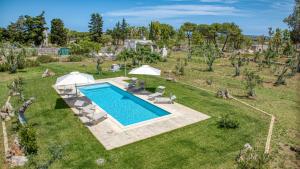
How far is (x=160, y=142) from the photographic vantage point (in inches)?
349

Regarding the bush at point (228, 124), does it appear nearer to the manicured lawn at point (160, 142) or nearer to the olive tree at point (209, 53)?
the manicured lawn at point (160, 142)

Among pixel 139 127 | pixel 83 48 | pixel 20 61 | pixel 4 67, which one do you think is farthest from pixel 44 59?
pixel 139 127

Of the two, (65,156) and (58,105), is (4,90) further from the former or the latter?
(65,156)

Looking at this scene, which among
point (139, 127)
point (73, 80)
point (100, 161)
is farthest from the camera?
point (73, 80)

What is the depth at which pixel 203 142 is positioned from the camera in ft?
29.3

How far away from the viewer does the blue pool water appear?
12310mm

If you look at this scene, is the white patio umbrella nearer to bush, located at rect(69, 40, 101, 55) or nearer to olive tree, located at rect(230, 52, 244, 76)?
olive tree, located at rect(230, 52, 244, 76)

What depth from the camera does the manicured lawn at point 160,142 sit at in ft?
24.9

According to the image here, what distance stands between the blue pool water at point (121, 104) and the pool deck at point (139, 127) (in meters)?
0.93

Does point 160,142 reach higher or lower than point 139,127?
lower

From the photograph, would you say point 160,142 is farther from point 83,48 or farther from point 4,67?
point 83,48

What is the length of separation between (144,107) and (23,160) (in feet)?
25.1

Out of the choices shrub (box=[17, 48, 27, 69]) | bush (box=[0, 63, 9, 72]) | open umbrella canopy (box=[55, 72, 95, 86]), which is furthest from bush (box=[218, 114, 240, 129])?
bush (box=[0, 63, 9, 72])

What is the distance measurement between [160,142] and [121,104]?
19.9ft
